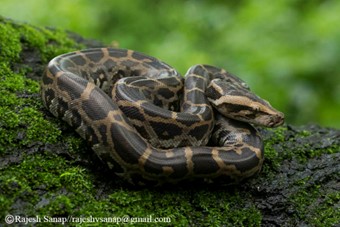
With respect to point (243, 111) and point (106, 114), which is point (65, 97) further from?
point (243, 111)

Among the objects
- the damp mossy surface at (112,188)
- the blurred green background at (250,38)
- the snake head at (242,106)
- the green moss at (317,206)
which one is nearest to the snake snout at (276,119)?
the snake head at (242,106)

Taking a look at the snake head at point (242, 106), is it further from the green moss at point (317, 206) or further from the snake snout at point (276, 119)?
the green moss at point (317, 206)

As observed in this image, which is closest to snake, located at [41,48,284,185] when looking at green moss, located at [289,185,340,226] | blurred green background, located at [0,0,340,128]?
green moss, located at [289,185,340,226]

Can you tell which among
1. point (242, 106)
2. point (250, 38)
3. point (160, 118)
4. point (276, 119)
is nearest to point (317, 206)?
point (276, 119)

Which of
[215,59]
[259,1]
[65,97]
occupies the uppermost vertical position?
[259,1]

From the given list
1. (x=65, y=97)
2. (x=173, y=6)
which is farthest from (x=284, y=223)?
(x=173, y=6)

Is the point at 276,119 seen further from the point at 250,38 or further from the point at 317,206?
the point at 250,38
